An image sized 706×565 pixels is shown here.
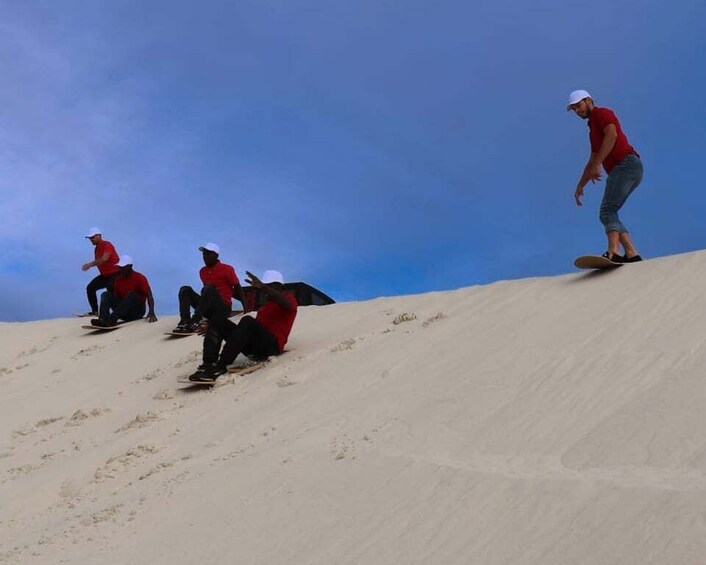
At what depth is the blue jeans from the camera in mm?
6156

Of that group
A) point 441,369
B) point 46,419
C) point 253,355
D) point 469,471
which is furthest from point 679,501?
point 46,419

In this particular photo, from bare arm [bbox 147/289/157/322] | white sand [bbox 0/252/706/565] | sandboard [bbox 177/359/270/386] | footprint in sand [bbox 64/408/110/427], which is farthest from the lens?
bare arm [bbox 147/289/157/322]

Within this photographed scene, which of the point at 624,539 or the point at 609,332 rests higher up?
the point at 609,332

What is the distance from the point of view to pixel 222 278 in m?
8.62

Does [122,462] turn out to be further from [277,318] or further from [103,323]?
[103,323]

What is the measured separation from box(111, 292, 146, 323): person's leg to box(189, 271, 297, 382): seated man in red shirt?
4335mm

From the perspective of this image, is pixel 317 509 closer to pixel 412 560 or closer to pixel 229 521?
pixel 229 521

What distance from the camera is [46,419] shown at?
6.81 meters

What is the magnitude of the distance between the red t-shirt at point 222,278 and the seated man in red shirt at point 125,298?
6.87 ft

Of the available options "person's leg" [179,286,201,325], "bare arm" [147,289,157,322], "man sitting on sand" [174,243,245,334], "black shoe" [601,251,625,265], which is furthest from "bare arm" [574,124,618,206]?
"bare arm" [147,289,157,322]

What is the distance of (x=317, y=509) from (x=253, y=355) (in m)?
3.45

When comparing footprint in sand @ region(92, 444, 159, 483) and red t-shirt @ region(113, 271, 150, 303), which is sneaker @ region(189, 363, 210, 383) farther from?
red t-shirt @ region(113, 271, 150, 303)

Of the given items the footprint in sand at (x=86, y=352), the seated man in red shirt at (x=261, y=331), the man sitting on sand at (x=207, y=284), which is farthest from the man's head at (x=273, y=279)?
the footprint in sand at (x=86, y=352)

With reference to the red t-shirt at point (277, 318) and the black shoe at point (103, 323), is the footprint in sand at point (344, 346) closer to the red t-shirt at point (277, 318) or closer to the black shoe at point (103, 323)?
the red t-shirt at point (277, 318)
